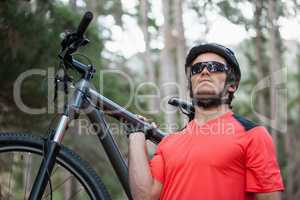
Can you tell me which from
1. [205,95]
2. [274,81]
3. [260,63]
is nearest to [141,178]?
[205,95]

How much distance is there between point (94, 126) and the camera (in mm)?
2412

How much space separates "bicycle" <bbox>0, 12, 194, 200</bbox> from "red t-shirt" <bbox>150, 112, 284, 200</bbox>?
24.0 inches

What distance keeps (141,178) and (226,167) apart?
1.10 ft

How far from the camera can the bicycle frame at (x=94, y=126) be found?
2057mm

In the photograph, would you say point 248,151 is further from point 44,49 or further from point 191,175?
point 44,49

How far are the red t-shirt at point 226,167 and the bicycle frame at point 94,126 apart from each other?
0.60 m

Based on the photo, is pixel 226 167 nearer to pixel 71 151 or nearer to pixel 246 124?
pixel 246 124

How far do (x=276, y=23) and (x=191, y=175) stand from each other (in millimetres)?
11838

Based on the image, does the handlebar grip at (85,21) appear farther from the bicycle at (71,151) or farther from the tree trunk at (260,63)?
the tree trunk at (260,63)

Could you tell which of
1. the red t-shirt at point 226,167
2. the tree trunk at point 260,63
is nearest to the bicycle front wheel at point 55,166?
the red t-shirt at point 226,167

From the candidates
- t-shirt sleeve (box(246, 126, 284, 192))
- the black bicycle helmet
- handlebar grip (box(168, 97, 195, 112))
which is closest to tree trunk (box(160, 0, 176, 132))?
handlebar grip (box(168, 97, 195, 112))

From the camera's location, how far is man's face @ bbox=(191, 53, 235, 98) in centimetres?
180

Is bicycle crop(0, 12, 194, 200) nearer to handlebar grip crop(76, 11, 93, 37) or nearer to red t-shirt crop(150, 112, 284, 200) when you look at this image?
handlebar grip crop(76, 11, 93, 37)

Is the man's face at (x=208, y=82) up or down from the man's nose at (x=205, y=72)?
down
